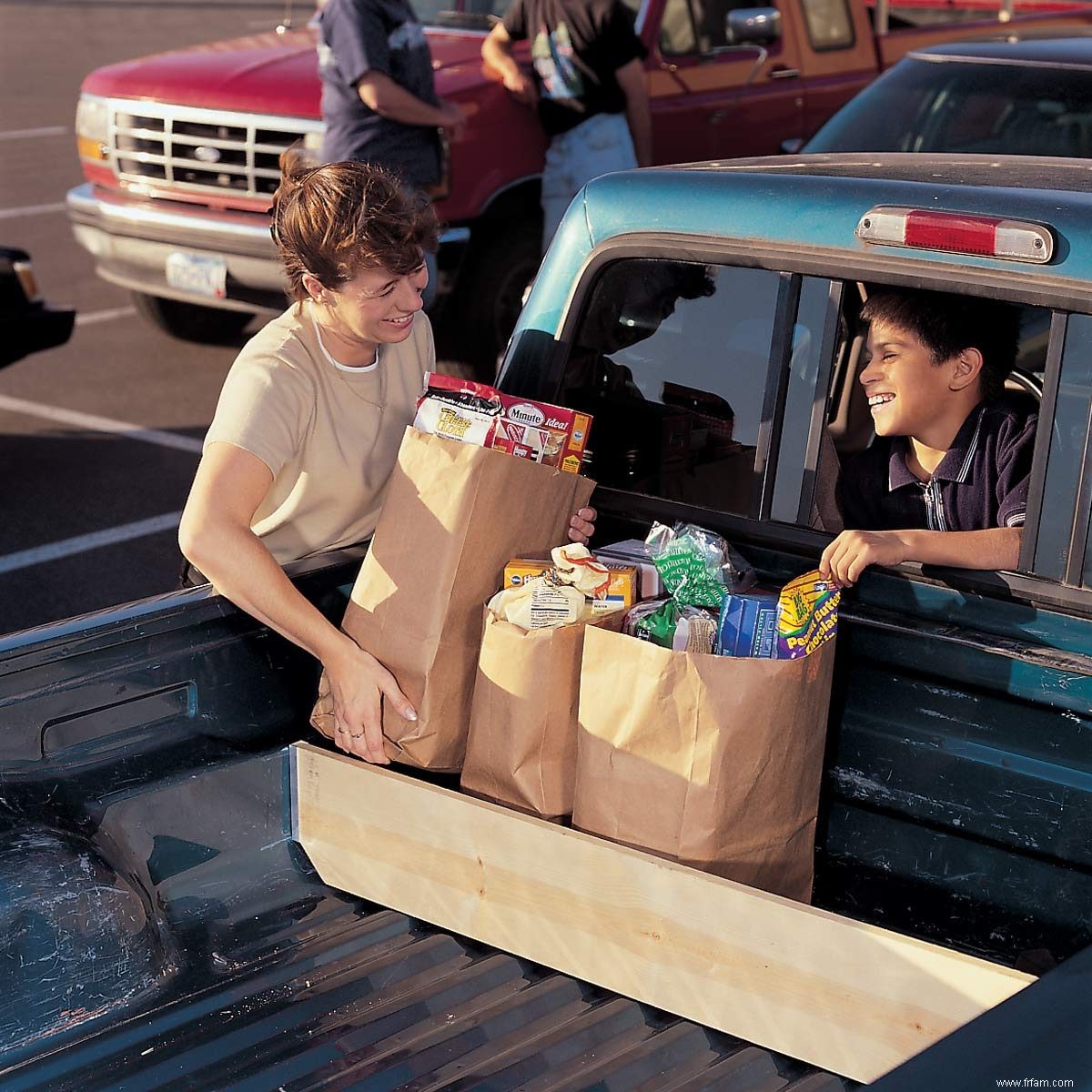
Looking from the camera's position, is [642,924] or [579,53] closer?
[642,924]

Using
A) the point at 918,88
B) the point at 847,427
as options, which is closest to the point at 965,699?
the point at 847,427

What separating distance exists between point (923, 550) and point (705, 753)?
53cm

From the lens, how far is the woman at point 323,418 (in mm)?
2738

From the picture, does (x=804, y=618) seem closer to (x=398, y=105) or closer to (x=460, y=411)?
(x=460, y=411)

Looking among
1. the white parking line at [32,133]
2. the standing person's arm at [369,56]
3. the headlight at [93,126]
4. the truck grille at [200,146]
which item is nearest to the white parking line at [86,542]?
the truck grille at [200,146]

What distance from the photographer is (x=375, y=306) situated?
2928 mm

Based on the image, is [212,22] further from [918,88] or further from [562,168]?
[918,88]

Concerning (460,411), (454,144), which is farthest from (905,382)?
(454,144)

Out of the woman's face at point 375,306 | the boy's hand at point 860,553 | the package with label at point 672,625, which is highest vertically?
the woman's face at point 375,306

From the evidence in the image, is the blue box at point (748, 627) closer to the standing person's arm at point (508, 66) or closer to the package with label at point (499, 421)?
the package with label at point (499, 421)

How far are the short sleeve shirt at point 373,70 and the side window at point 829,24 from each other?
2.63m

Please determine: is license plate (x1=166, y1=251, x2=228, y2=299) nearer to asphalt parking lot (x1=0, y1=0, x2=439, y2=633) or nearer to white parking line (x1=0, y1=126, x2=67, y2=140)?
asphalt parking lot (x1=0, y1=0, x2=439, y2=633)

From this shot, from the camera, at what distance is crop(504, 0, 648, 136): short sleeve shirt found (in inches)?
257
